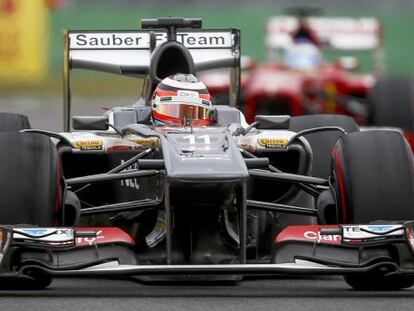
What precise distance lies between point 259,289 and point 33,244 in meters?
1.47

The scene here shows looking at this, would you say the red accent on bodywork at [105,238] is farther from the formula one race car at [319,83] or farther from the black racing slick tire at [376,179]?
the formula one race car at [319,83]

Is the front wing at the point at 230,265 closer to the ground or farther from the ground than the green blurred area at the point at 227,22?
closer to the ground

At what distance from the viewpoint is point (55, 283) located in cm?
1033

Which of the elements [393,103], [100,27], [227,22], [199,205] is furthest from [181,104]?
[227,22]

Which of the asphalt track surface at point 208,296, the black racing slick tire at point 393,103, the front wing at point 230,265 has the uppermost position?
the black racing slick tire at point 393,103

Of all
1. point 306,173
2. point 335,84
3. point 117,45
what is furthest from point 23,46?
point 306,173

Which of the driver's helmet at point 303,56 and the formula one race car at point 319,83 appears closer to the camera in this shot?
the formula one race car at point 319,83

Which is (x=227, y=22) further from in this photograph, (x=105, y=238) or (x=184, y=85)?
(x=105, y=238)

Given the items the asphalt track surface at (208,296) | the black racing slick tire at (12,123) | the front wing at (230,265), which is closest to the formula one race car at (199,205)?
the front wing at (230,265)

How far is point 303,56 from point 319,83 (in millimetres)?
1277

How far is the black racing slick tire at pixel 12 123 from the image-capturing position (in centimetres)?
1209

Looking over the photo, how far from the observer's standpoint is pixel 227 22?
31.8 meters

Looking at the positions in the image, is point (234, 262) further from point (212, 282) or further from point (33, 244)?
point (33, 244)

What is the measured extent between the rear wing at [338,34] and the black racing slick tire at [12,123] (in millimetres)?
15343
